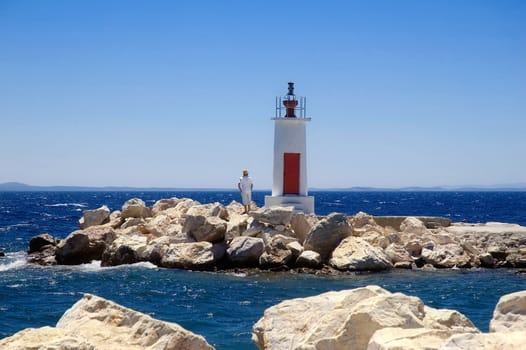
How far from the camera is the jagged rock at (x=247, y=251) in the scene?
19812 millimetres

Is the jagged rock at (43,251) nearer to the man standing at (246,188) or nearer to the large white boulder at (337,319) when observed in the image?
the man standing at (246,188)

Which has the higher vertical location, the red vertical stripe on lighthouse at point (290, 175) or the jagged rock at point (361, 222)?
the red vertical stripe on lighthouse at point (290, 175)

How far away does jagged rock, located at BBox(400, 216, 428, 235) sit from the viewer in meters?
22.7

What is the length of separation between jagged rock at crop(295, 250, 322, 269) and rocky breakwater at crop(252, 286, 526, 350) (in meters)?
12.1

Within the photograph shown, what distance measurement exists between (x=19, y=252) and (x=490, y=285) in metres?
17.4

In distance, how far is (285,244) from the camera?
20.3 meters

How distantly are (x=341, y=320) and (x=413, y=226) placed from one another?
17.3 meters

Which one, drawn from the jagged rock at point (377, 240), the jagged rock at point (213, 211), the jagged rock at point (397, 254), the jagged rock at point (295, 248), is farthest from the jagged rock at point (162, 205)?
the jagged rock at point (397, 254)

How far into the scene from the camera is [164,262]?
65.7 ft

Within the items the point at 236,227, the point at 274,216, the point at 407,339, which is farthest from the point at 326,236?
the point at 407,339

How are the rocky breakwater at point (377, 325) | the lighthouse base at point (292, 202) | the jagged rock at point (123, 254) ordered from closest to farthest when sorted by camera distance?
the rocky breakwater at point (377, 325)
the jagged rock at point (123, 254)
the lighthouse base at point (292, 202)

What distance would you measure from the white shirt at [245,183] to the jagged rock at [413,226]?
5.46m

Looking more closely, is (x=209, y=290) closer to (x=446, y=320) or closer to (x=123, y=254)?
(x=123, y=254)

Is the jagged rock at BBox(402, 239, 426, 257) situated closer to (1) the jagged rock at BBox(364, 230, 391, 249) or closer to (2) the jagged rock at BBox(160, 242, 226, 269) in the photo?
(1) the jagged rock at BBox(364, 230, 391, 249)
